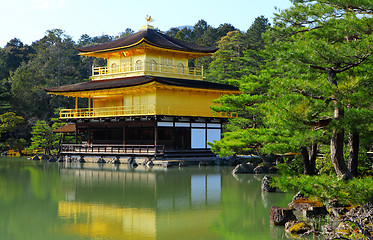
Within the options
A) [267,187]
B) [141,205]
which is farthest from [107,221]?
[267,187]

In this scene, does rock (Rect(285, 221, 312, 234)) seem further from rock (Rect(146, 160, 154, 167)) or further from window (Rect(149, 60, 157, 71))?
→ window (Rect(149, 60, 157, 71))

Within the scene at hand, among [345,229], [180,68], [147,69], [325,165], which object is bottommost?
[345,229]

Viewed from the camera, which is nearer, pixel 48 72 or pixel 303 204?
pixel 303 204

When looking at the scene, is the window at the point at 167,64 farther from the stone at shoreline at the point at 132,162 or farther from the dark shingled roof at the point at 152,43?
the stone at shoreline at the point at 132,162

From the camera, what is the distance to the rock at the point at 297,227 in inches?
423

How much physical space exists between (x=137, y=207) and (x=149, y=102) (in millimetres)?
19618

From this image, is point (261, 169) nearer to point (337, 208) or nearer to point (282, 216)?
point (337, 208)

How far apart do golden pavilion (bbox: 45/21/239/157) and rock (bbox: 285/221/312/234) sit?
20.1m

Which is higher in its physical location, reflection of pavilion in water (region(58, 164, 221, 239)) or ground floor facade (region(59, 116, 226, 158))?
ground floor facade (region(59, 116, 226, 158))

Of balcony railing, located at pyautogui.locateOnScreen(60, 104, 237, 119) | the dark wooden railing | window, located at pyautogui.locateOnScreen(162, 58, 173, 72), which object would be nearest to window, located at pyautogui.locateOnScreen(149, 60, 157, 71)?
window, located at pyautogui.locateOnScreen(162, 58, 173, 72)

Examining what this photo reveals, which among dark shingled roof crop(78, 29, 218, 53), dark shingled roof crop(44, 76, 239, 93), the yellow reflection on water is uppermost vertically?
dark shingled roof crop(78, 29, 218, 53)

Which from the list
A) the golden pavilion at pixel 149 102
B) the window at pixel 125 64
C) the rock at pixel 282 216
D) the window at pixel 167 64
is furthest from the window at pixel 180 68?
the rock at pixel 282 216

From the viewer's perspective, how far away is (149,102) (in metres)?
33.6

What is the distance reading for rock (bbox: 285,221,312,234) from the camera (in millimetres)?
10750
